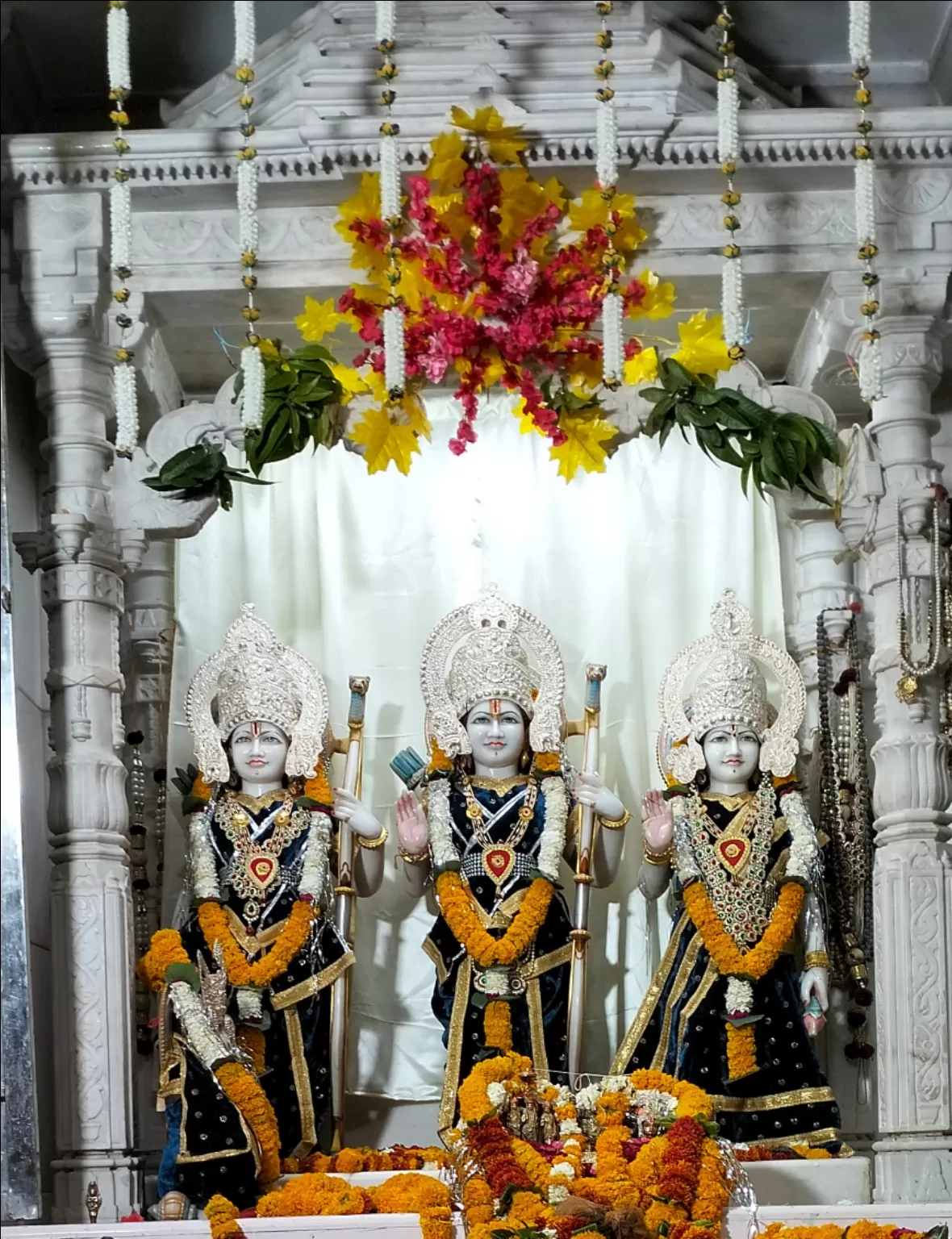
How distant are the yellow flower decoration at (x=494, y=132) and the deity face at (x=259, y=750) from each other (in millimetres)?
1652

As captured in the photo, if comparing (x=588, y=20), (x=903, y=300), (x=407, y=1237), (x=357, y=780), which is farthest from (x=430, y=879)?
(x=588, y=20)

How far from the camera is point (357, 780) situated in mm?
5664

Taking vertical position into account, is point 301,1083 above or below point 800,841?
below

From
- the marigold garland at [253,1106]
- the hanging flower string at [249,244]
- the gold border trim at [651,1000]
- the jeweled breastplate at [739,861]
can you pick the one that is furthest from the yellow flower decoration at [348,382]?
the marigold garland at [253,1106]

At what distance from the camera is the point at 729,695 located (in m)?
5.57

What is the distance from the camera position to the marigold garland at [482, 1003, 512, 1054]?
528 cm

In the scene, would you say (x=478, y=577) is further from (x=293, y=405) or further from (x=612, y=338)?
(x=612, y=338)

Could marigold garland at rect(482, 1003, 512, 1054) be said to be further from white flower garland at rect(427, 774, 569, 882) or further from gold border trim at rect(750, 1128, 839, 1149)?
gold border trim at rect(750, 1128, 839, 1149)

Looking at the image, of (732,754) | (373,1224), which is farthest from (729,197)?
(373,1224)

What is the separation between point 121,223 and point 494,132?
3.28ft

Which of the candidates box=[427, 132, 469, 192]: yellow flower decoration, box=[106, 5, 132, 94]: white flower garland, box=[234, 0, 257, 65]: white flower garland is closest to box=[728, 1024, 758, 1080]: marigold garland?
box=[427, 132, 469, 192]: yellow flower decoration

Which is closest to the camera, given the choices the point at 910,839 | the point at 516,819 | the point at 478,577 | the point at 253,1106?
the point at 253,1106

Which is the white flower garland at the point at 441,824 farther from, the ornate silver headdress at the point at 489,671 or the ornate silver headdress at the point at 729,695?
the ornate silver headdress at the point at 729,695

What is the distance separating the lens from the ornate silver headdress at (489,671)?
18.4ft
